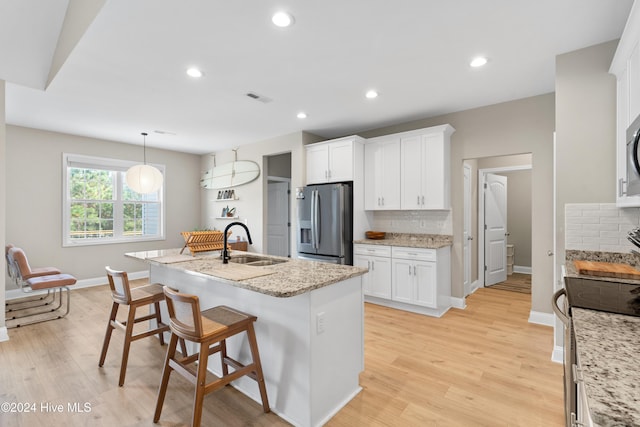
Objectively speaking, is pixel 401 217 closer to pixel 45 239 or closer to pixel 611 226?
pixel 611 226

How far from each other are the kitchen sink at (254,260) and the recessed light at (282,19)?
1822mm

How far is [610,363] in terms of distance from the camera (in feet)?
2.65

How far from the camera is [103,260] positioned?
5.45 m

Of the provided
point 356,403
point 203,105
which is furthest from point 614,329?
point 203,105

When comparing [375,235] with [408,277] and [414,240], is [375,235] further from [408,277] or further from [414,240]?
[408,277]

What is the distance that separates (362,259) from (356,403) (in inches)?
92.2

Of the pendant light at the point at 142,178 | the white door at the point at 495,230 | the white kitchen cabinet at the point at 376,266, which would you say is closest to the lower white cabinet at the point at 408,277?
the white kitchen cabinet at the point at 376,266

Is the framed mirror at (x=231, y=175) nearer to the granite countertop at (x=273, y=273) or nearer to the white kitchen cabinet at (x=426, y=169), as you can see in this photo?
the white kitchen cabinet at (x=426, y=169)

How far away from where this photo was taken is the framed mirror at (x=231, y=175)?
570cm

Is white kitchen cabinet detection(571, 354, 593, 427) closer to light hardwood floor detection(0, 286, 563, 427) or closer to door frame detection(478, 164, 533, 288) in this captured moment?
light hardwood floor detection(0, 286, 563, 427)

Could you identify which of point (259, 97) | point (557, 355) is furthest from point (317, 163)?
point (557, 355)

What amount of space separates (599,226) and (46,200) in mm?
7040

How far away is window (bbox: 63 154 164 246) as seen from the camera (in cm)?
515

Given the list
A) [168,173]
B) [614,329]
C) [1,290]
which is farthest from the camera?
[168,173]
